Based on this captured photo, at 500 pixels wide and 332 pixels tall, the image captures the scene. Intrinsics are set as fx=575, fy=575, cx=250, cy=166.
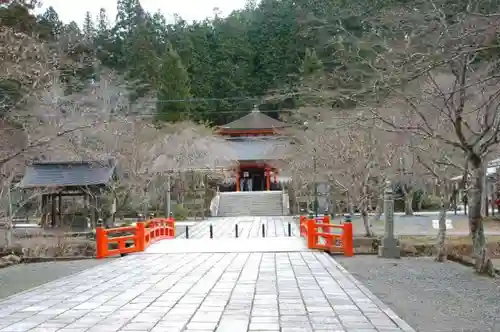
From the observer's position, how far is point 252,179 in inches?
1810

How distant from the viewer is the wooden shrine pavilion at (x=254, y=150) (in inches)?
1700

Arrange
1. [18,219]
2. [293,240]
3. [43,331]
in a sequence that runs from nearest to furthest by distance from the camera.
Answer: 1. [43,331]
2. [293,240]
3. [18,219]

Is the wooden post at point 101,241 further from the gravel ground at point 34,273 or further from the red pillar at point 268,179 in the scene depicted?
the red pillar at point 268,179

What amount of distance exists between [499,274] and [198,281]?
6.17 meters

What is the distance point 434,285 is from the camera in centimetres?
1005

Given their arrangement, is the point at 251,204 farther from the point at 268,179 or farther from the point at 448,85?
the point at 448,85

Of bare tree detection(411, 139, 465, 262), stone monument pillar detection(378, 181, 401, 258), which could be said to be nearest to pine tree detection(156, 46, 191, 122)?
bare tree detection(411, 139, 465, 262)

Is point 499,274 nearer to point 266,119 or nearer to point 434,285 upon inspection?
point 434,285

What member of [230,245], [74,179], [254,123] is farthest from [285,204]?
[230,245]

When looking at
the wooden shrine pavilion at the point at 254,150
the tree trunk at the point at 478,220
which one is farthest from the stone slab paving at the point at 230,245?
the wooden shrine pavilion at the point at 254,150

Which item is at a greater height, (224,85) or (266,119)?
(224,85)

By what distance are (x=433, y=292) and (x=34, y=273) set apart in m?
8.53

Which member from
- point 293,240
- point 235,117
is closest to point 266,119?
point 235,117

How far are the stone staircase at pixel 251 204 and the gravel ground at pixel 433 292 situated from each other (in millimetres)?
19996
